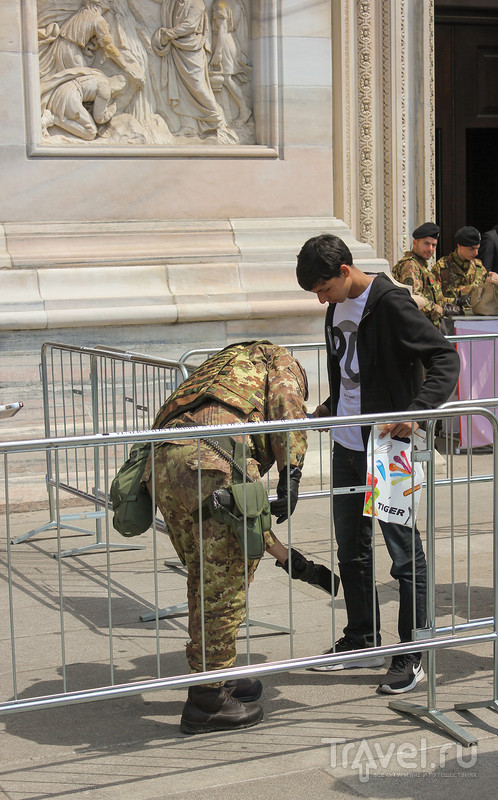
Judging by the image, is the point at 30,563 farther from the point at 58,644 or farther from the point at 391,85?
the point at 391,85

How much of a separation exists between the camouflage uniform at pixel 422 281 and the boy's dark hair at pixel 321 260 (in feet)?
17.3

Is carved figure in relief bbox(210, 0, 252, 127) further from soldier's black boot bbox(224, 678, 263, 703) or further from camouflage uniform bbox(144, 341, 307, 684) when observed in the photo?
soldier's black boot bbox(224, 678, 263, 703)

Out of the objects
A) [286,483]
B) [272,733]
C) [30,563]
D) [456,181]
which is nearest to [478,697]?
[272,733]

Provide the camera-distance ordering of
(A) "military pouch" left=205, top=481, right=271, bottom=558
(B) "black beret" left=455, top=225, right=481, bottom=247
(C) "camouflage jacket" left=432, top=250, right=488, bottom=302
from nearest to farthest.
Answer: (A) "military pouch" left=205, top=481, right=271, bottom=558
(B) "black beret" left=455, top=225, right=481, bottom=247
(C) "camouflage jacket" left=432, top=250, right=488, bottom=302

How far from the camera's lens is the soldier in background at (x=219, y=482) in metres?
4.15

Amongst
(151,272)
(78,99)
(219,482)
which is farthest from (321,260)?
(78,99)

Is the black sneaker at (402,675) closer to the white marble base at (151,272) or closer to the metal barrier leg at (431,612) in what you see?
the metal barrier leg at (431,612)

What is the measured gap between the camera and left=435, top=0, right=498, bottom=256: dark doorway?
12.3 m

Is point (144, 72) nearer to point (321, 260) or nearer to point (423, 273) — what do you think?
point (423, 273)

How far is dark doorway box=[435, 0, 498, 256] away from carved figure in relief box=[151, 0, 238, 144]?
3.90 meters

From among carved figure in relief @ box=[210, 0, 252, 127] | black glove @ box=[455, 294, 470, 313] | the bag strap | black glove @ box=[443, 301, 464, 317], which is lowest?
the bag strap

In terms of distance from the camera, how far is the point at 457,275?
10.2 metres

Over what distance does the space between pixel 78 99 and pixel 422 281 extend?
336 cm

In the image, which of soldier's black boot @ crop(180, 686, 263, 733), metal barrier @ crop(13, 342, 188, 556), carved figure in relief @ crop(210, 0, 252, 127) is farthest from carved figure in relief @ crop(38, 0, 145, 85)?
soldier's black boot @ crop(180, 686, 263, 733)
